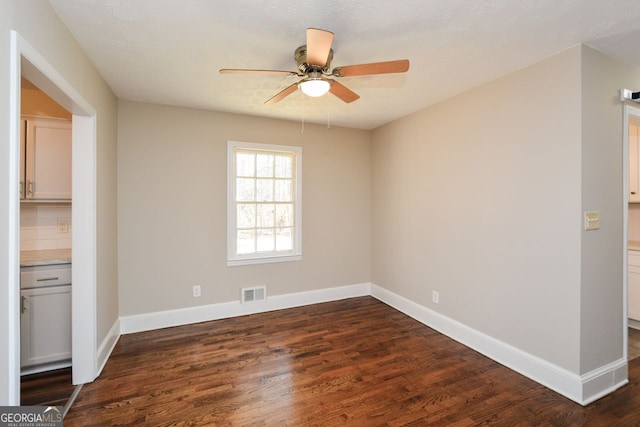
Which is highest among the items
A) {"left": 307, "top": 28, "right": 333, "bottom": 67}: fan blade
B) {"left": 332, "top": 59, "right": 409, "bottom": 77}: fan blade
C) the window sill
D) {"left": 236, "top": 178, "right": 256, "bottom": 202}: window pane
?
{"left": 307, "top": 28, "right": 333, "bottom": 67}: fan blade

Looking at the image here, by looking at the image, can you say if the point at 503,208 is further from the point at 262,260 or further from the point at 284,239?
the point at 262,260

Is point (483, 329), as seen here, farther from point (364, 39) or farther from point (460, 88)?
point (364, 39)

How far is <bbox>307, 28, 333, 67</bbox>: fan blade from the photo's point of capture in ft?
5.06

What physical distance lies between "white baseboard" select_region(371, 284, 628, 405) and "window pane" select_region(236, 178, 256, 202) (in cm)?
270

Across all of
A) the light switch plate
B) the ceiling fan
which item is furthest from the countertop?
the light switch plate

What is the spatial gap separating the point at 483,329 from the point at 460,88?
233cm

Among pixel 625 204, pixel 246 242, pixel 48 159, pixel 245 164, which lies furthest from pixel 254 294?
pixel 625 204

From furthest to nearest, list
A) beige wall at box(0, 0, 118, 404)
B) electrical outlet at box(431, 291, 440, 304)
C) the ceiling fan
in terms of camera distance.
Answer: electrical outlet at box(431, 291, 440, 304), the ceiling fan, beige wall at box(0, 0, 118, 404)

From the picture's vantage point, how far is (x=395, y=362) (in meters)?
2.59

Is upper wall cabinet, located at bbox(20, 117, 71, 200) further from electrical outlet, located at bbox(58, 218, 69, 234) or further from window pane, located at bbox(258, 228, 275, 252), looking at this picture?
window pane, located at bbox(258, 228, 275, 252)

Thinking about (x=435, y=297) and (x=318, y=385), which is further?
(x=435, y=297)

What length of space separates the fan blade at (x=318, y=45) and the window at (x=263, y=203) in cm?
206

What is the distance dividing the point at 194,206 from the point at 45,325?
5.42ft

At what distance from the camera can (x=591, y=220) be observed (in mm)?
2092
